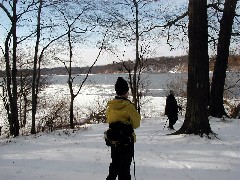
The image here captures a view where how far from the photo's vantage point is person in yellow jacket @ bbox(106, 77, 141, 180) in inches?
223

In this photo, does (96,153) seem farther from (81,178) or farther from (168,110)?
(168,110)

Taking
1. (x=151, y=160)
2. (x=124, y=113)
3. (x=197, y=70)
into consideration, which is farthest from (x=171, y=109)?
(x=124, y=113)

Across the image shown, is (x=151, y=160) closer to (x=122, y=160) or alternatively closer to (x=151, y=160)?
(x=151, y=160)

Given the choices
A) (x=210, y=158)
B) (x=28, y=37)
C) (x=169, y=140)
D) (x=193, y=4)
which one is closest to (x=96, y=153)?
(x=169, y=140)

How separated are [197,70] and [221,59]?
21.4 ft

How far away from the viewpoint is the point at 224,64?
666 inches

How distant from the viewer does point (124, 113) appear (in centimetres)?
565

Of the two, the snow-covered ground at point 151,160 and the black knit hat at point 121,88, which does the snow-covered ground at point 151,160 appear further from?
the black knit hat at point 121,88

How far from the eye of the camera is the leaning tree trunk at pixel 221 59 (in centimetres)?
1622

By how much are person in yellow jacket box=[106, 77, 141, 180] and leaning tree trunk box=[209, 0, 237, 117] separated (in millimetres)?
11713

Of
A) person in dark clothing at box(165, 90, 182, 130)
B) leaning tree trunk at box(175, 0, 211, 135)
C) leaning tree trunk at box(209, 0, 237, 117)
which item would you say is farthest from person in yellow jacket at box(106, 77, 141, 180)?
leaning tree trunk at box(209, 0, 237, 117)

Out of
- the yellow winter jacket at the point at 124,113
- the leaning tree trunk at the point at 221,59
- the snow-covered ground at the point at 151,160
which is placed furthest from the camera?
the leaning tree trunk at the point at 221,59

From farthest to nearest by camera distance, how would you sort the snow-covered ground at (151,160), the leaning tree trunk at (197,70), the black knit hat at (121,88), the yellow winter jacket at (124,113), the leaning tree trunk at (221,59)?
the leaning tree trunk at (221,59) → the leaning tree trunk at (197,70) → the snow-covered ground at (151,160) → the black knit hat at (121,88) → the yellow winter jacket at (124,113)

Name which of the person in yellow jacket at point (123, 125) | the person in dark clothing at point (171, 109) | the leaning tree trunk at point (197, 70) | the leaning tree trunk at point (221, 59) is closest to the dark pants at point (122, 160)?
the person in yellow jacket at point (123, 125)
